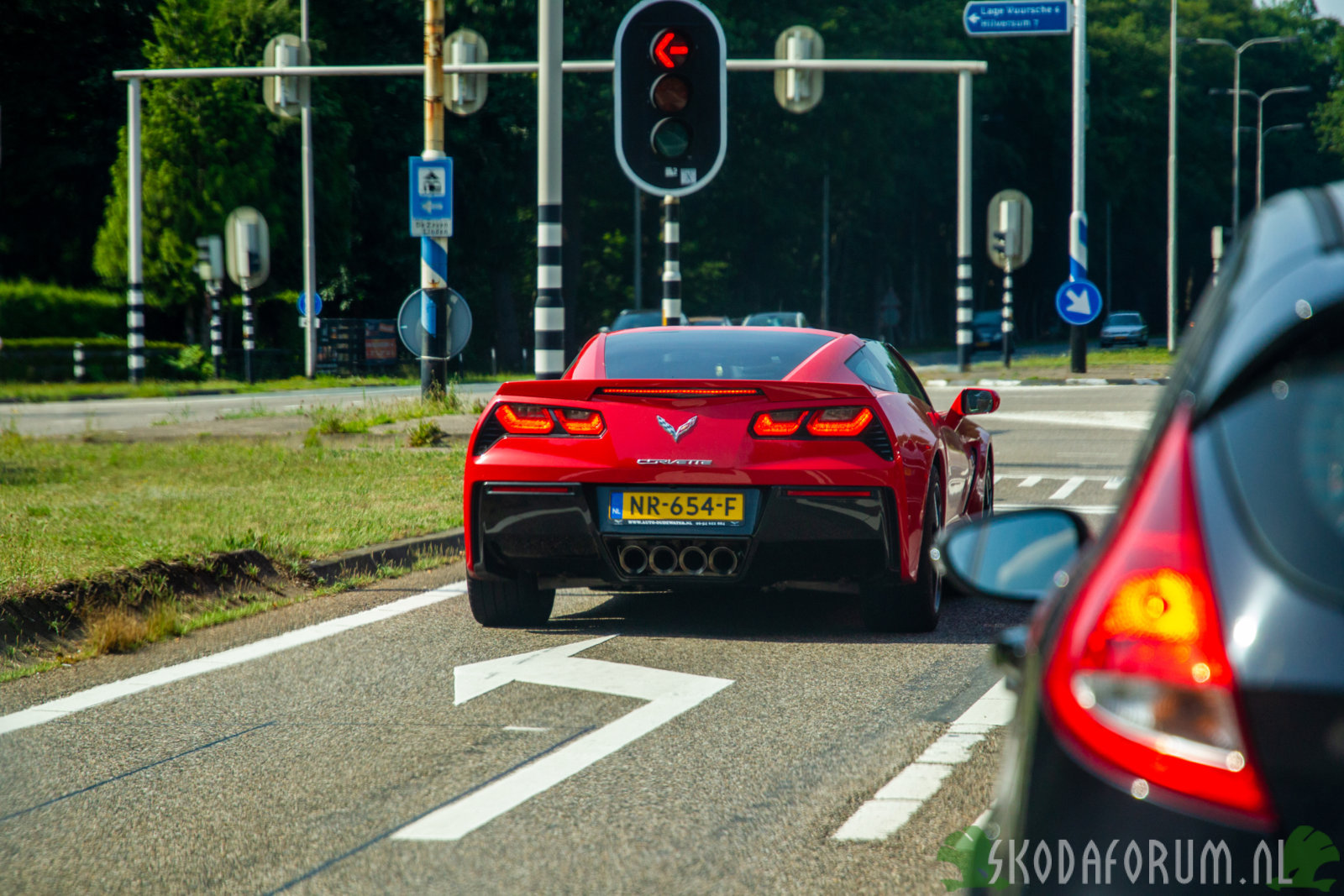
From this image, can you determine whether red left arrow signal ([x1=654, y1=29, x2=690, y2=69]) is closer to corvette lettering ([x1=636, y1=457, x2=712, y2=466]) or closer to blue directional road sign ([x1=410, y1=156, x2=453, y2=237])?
A: blue directional road sign ([x1=410, y1=156, x2=453, y2=237])

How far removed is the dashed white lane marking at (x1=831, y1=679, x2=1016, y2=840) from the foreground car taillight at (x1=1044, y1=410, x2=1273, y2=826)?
6.30 feet

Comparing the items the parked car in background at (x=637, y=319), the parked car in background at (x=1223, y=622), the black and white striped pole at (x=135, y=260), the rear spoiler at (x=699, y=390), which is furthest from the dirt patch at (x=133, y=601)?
the black and white striped pole at (x=135, y=260)

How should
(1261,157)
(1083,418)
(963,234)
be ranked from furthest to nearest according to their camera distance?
(1261,157) < (963,234) < (1083,418)

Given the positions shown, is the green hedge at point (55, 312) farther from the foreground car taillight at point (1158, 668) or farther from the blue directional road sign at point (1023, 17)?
the foreground car taillight at point (1158, 668)

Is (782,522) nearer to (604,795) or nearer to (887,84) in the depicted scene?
(604,795)

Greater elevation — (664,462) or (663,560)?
(664,462)

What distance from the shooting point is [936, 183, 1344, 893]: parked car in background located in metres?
1.68

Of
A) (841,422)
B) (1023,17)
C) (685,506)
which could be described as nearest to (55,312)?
(1023,17)

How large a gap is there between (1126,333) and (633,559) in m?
55.8

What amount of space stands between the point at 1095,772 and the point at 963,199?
32743mm

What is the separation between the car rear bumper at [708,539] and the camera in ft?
22.2

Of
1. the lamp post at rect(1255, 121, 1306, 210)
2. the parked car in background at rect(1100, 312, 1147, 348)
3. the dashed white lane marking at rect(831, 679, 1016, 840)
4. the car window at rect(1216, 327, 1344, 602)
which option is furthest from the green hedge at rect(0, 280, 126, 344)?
the lamp post at rect(1255, 121, 1306, 210)

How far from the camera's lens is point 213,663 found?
22.0ft

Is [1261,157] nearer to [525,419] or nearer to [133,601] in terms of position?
[525,419]
